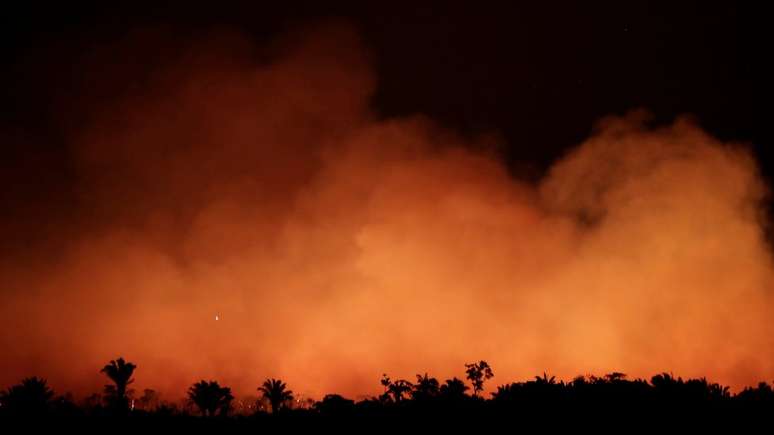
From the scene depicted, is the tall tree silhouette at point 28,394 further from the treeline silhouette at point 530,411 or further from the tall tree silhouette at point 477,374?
the tall tree silhouette at point 477,374

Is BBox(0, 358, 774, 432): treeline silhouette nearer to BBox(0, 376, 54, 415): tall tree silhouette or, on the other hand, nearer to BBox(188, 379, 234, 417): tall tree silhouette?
BBox(0, 376, 54, 415): tall tree silhouette

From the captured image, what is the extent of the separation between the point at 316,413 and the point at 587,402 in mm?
10851

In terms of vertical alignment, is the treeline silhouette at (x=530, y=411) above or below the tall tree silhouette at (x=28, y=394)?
below

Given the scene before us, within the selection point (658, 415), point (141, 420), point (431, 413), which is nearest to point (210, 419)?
point (141, 420)

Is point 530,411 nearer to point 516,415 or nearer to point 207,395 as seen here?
point 516,415

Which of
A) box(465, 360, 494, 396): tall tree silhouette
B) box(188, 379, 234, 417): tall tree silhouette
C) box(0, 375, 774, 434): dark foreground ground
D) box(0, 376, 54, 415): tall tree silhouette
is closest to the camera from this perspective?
box(0, 375, 774, 434): dark foreground ground

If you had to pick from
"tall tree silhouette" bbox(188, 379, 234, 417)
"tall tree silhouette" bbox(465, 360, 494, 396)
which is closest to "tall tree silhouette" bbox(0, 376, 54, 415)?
"tall tree silhouette" bbox(188, 379, 234, 417)

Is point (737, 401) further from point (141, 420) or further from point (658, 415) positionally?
point (141, 420)

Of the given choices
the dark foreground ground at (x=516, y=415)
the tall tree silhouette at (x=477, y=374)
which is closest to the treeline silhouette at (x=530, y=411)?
the dark foreground ground at (x=516, y=415)

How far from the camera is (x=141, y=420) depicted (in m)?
23.3

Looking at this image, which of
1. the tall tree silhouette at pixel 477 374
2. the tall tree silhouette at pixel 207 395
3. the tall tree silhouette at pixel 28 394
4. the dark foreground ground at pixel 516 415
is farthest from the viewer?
the tall tree silhouette at pixel 477 374

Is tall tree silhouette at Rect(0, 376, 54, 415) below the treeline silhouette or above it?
above

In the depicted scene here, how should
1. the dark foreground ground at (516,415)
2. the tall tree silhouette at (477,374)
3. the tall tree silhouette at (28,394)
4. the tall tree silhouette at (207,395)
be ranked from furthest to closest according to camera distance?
the tall tree silhouette at (477,374) < the tall tree silhouette at (207,395) < the tall tree silhouette at (28,394) < the dark foreground ground at (516,415)

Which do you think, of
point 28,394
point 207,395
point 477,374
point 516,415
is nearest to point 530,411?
point 516,415
